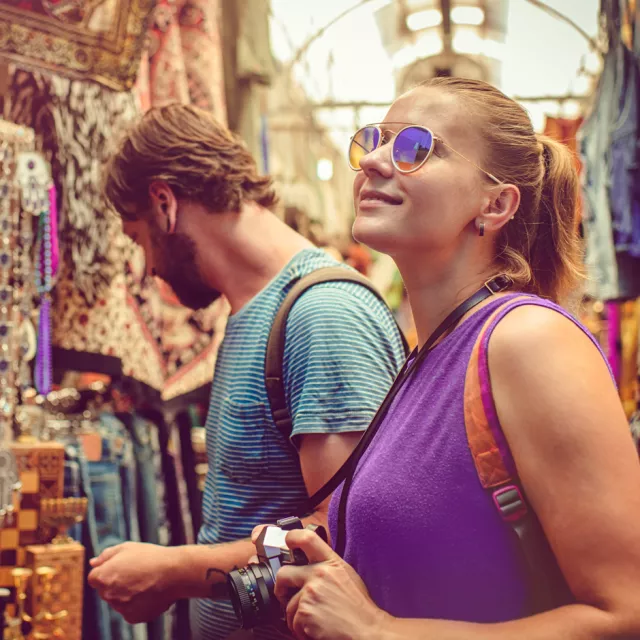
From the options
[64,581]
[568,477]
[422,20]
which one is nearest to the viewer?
[568,477]

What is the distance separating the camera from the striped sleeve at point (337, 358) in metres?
1.46

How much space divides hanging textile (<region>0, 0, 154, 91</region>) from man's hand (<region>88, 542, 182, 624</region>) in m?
1.43

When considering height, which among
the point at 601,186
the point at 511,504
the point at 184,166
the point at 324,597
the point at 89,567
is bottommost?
the point at 89,567

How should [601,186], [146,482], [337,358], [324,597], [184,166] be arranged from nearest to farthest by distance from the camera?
[324,597], [337,358], [184,166], [146,482], [601,186]

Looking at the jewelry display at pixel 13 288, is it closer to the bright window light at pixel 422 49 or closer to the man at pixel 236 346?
the man at pixel 236 346

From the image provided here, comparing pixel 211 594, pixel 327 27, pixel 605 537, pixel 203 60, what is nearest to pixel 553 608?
pixel 605 537

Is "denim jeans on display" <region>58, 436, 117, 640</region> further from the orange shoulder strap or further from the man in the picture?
the orange shoulder strap

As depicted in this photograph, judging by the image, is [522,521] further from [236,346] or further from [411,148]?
[236,346]

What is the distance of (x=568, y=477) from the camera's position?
86 centimetres

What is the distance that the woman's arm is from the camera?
0.84 m

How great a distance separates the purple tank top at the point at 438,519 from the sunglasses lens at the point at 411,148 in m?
0.22

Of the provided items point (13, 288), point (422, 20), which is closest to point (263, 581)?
point (13, 288)

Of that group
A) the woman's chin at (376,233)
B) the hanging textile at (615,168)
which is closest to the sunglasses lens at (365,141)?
the woman's chin at (376,233)

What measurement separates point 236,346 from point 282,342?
0.67 ft
